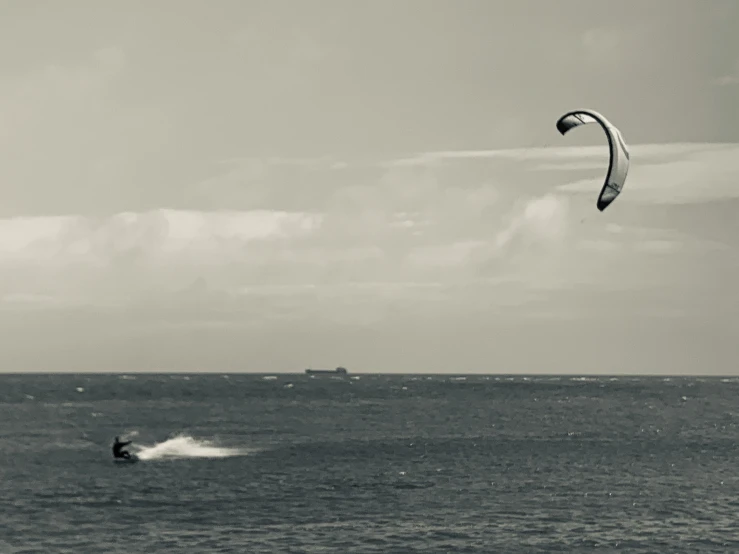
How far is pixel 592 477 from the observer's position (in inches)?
3241

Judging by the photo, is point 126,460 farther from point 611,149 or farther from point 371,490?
point 611,149

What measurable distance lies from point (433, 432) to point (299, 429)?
19496mm

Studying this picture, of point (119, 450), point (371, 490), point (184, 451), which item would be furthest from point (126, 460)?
point (371, 490)

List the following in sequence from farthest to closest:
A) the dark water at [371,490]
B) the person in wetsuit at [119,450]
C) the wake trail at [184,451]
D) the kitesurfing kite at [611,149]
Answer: the wake trail at [184,451] < the person in wetsuit at [119,450] < the dark water at [371,490] < the kitesurfing kite at [611,149]

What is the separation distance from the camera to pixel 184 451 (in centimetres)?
10019

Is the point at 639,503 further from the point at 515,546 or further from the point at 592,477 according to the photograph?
the point at 515,546

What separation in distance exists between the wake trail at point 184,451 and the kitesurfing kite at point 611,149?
5687 centimetres

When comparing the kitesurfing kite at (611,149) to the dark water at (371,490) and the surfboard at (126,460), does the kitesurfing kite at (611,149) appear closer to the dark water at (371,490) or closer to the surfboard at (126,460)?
the dark water at (371,490)

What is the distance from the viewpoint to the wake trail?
95.8m

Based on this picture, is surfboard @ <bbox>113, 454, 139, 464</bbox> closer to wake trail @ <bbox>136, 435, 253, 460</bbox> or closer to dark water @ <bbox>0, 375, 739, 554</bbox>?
dark water @ <bbox>0, 375, 739, 554</bbox>

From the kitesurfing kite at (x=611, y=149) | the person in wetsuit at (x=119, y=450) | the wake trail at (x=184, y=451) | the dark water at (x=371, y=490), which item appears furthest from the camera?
the wake trail at (x=184, y=451)

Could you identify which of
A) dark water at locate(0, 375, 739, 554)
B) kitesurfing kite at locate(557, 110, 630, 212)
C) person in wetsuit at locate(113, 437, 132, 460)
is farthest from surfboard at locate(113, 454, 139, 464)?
kitesurfing kite at locate(557, 110, 630, 212)

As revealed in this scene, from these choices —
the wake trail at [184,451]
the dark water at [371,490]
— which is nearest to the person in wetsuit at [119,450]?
the dark water at [371,490]

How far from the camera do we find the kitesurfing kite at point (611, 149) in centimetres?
4943
